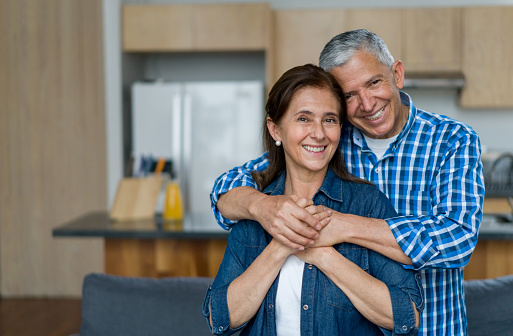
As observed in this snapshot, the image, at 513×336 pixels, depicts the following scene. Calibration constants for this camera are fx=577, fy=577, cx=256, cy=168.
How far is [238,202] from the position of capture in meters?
1.55

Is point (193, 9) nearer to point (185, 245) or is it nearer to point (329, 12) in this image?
point (329, 12)

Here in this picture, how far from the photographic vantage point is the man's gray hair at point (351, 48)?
5.21 ft

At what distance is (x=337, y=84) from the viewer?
5.00 ft

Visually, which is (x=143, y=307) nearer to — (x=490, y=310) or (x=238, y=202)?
(x=238, y=202)

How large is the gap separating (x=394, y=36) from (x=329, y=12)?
1.92 feet

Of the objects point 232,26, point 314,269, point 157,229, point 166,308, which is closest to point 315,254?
point 314,269

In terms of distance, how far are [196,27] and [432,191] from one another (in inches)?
143

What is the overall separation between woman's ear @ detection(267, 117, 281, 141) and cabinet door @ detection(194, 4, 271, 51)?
11.0ft

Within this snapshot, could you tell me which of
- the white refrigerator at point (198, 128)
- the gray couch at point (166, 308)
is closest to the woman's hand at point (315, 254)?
the gray couch at point (166, 308)

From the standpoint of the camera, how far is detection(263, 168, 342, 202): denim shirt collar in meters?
1.52

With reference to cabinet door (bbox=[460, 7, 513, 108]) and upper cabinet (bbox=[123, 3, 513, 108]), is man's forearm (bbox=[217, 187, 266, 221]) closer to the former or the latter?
upper cabinet (bbox=[123, 3, 513, 108])

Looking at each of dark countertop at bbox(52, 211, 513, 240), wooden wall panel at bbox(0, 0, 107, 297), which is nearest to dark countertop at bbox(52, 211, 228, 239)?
dark countertop at bbox(52, 211, 513, 240)

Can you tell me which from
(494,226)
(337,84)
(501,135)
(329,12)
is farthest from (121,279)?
(501,135)

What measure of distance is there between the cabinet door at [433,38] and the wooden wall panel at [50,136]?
2633 mm
